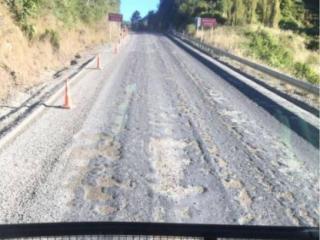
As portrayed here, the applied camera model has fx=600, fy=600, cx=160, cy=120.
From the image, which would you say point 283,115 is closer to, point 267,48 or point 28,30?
point 28,30

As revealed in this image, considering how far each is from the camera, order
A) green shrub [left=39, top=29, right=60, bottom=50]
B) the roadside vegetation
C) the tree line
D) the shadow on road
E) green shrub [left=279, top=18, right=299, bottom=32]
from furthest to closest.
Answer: green shrub [left=279, top=18, right=299, bottom=32], the tree line, the roadside vegetation, green shrub [left=39, top=29, right=60, bottom=50], the shadow on road

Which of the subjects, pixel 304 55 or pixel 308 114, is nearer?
pixel 308 114

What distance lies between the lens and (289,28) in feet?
233

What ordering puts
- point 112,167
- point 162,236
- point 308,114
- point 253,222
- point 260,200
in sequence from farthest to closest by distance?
point 308,114 < point 112,167 < point 260,200 < point 253,222 < point 162,236

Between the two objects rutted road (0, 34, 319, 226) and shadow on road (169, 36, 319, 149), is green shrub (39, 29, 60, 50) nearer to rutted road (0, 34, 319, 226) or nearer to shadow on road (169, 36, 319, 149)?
shadow on road (169, 36, 319, 149)

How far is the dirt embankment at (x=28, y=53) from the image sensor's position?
17.7 meters

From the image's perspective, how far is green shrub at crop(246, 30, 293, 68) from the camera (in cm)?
4575

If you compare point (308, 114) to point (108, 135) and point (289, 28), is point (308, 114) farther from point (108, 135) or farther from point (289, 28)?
point (289, 28)

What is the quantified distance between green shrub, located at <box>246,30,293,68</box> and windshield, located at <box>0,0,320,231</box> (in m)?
20.7

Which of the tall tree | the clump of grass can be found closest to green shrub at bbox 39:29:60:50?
the clump of grass

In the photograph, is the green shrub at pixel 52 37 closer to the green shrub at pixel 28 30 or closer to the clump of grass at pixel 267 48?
the green shrub at pixel 28 30

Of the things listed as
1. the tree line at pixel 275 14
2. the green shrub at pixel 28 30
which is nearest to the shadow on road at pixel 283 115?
the green shrub at pixel 28 30

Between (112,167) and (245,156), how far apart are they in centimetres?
233

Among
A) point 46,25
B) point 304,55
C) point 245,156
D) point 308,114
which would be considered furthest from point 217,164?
point 304,55
